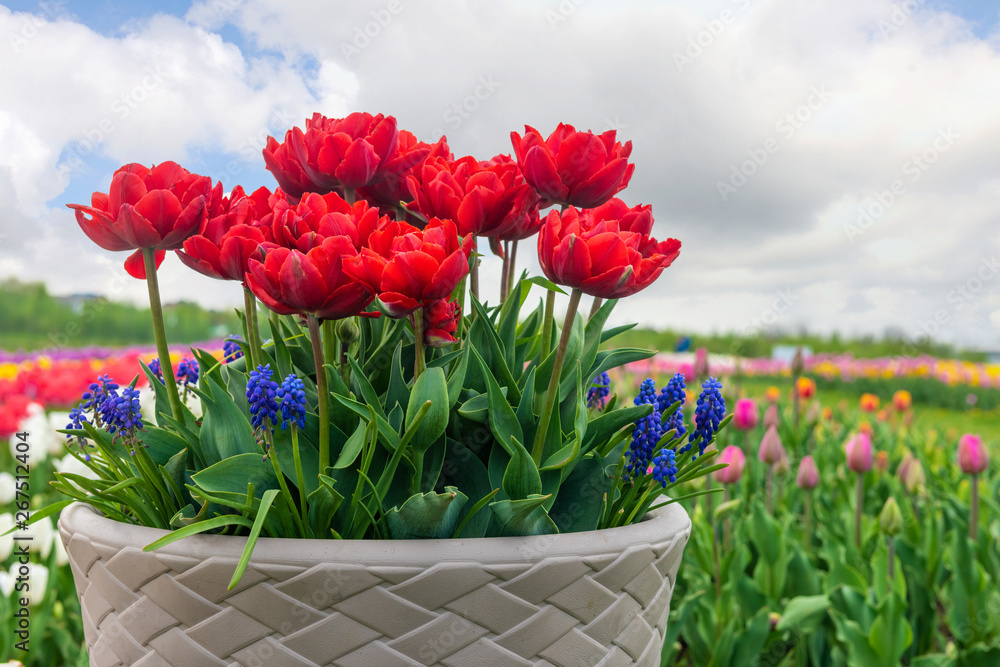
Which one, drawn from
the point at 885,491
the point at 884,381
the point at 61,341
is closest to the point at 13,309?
the point at 61,341

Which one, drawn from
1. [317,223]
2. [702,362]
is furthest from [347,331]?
[702,362]

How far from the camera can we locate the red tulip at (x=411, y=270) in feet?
1.69

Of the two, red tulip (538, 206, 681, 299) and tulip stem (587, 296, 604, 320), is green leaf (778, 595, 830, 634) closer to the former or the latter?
tulip stem (587, 296, 604, 320)

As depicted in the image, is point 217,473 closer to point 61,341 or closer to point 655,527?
point 655,527

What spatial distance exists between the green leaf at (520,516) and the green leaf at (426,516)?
0.03 metres

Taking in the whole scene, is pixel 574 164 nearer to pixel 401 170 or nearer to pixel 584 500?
pixel 401 170

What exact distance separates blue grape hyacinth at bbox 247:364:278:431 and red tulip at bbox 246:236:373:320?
0.06m

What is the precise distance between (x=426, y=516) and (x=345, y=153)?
35 cm

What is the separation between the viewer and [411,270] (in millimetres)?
516

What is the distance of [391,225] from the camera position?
0.56 m

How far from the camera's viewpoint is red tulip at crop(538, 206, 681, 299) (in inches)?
21.5

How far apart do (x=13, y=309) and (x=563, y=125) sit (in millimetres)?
7357

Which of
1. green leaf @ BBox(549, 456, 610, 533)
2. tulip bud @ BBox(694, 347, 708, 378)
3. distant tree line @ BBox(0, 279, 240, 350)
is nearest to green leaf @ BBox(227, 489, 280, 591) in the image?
green leaf @ BBox(549, 456, 610, 533)

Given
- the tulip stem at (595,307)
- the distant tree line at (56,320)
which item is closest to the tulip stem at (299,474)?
the tulip stem at (595,307)
